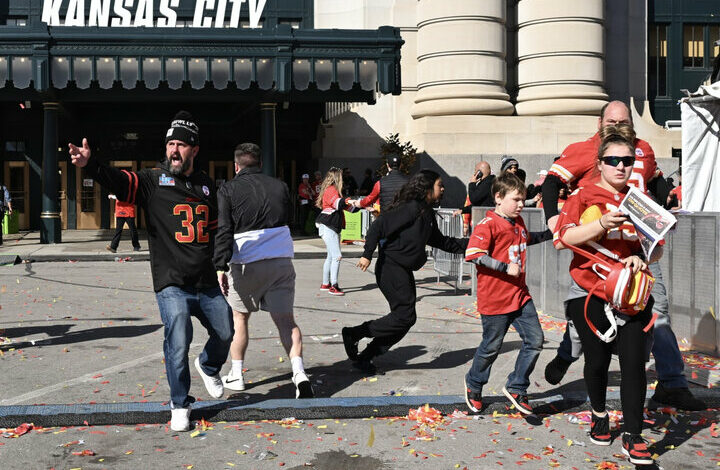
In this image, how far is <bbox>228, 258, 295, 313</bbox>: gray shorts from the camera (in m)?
6.74

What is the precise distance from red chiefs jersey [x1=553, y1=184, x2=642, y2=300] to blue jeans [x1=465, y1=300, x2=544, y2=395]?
0.87 meters

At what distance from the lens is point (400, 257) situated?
7.59 meters

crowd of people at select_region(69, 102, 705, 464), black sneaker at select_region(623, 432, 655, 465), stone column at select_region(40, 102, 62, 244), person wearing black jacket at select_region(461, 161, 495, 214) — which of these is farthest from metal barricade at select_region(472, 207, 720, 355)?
stone column at select_region(40, 102, 62, 244)

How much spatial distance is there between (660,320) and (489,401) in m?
1.35

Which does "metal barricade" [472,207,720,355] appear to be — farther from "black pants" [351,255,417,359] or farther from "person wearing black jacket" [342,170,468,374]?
"black pants" [351,255,417,359]

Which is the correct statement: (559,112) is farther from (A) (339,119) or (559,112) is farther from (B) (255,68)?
(B) (255,68)

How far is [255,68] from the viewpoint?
22.3 meters

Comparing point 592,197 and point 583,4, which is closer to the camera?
point 592,197

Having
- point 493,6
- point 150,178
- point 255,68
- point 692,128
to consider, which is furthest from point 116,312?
point 493,6

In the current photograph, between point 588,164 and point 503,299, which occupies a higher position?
point 588,164

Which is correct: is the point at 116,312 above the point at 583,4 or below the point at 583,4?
below

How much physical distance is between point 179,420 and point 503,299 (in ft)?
7.59

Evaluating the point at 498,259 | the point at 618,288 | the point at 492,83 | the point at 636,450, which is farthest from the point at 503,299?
the point at 492,83

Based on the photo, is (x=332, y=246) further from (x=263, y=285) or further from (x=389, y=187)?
(x=263, y=285)
